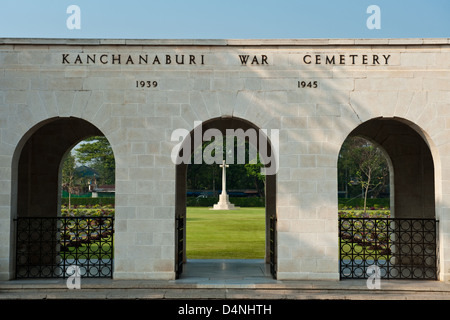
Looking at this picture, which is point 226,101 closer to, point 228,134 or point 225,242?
point 228,134

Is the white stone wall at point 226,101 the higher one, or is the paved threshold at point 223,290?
the white stone wall at point 226,101

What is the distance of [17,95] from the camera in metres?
12.2

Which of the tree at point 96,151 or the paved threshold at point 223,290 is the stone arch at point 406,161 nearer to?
the paved threshold at point 223,290

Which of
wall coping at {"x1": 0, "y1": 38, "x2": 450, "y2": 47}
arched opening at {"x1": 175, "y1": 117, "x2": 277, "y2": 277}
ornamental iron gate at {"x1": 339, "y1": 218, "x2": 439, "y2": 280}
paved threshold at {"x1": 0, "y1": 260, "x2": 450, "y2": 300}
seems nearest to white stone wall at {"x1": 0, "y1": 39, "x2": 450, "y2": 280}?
wall coping at {"x1": 0, "y1": 38, "x2": 450, "y2": 47}

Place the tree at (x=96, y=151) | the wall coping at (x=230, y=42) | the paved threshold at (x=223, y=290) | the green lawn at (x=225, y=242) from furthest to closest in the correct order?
the tree at (x=96, y=151) → the green lawn at (x=225, y=242) → the wall coping at (x=230, y=42) → the paved threshold at (x=223, y=290)

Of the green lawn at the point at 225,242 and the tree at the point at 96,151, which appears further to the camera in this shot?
the tree at the point at 96,151

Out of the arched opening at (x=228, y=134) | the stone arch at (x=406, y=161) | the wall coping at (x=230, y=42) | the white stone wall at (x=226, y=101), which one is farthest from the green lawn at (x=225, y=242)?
the wall coping at (x=230, y=42)

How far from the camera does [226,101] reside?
12219 mm

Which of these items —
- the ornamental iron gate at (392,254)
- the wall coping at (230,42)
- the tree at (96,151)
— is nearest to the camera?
the ornamental iron gate at (392,254)

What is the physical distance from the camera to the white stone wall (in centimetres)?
1210

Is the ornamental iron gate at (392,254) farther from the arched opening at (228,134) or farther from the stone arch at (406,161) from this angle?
the arched opening at (228,134)

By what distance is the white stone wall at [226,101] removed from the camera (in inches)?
476

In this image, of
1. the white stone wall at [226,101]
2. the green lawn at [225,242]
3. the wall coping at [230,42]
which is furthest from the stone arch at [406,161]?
the green lawn at [225,242]

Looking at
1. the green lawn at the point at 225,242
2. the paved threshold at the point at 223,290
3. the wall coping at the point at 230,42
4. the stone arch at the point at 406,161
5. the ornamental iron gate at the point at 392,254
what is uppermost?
the wall coping at the point at 230,42
